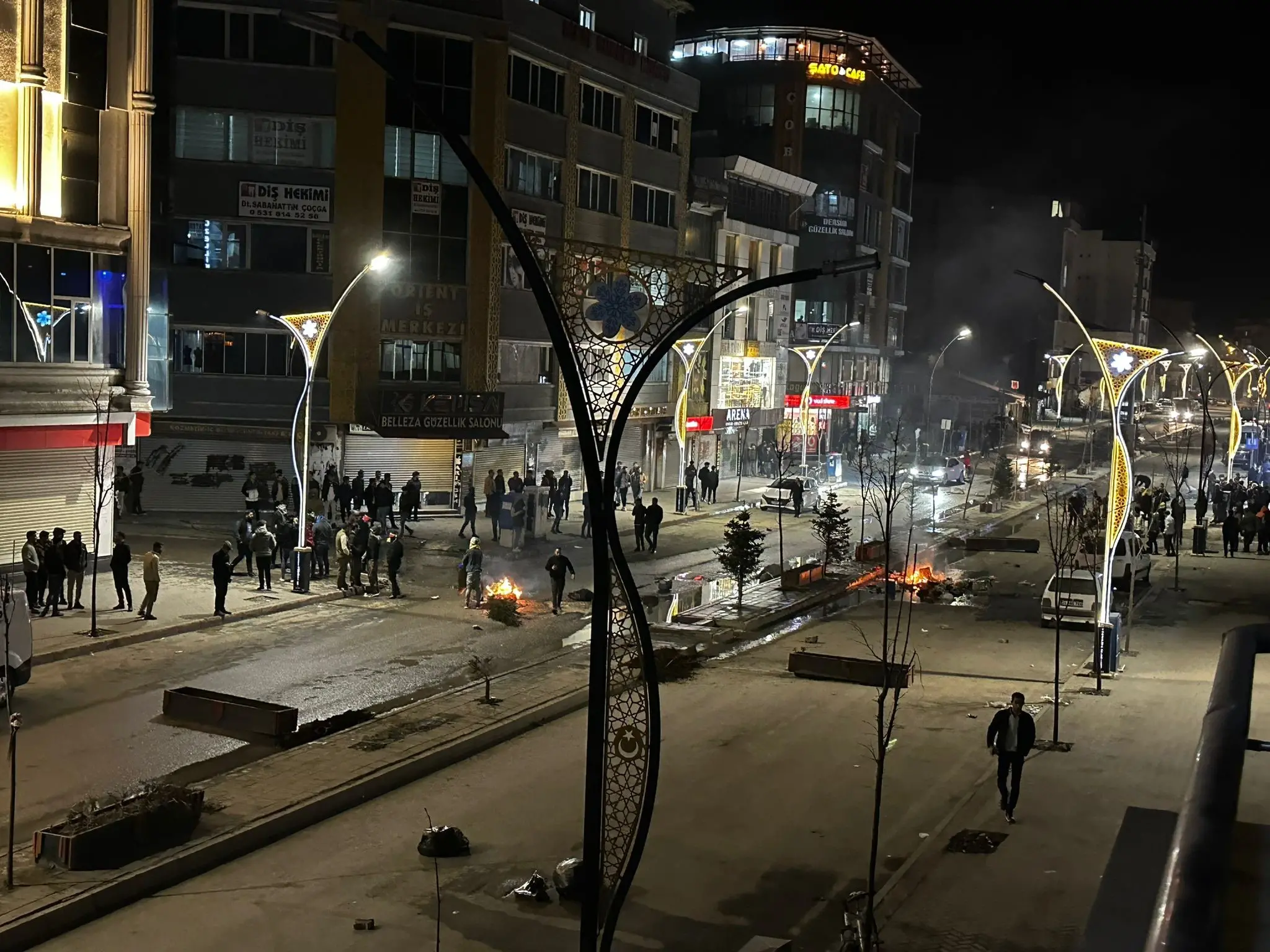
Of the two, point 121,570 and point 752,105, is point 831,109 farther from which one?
point 121,570

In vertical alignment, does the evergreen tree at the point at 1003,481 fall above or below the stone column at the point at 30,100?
below

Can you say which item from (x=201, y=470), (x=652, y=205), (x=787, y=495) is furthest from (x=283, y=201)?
(x=787, y=495)

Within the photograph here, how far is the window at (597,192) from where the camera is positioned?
163 ft

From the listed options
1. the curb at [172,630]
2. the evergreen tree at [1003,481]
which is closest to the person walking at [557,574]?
the curb at [172,630]

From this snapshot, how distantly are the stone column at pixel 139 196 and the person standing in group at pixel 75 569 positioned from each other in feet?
19.8

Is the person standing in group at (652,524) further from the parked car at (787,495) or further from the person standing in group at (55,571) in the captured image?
the person standing in group at (55,571)

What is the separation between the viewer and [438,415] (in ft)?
141

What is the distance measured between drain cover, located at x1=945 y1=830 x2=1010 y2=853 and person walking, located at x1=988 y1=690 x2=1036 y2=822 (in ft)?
1.77

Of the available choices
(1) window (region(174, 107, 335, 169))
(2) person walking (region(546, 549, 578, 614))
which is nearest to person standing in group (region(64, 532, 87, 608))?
(2) person walking (region(546, 549, 578, 614))

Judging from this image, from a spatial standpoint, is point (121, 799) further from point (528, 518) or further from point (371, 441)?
point (371, 441)

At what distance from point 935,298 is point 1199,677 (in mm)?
103471

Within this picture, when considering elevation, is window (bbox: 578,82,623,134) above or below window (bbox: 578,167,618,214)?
above

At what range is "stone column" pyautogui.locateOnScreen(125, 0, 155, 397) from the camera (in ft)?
100

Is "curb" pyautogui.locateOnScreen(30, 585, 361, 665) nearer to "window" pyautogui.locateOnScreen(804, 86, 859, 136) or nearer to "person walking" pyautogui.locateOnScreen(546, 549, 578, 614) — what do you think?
"person walking" pyautogui.locateOnScreen(546, 549, 578, 614)
